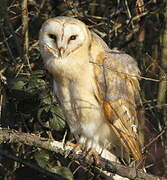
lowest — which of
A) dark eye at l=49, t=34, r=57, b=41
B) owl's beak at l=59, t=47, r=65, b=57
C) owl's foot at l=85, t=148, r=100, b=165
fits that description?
owl's foot at l=85, t=148, r=100, b=165

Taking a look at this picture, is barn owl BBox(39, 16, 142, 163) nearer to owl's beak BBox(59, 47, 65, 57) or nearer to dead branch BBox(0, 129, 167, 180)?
owl's beak BBox(59, 47, 65, 57)

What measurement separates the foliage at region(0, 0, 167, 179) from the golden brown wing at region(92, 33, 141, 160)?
0.39ft

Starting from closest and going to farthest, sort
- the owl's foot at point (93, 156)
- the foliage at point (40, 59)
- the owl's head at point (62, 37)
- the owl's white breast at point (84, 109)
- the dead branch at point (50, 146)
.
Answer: the dead branch at point (50, 146) < the owl's foot at point (93, 156) < the owl's head at point (62, 37) < the owl's white breast at point (84, 109) < the foliage at point (40, 59)

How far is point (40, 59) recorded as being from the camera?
4574 mm

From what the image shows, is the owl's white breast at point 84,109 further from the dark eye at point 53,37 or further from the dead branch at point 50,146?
the dead branch at point 50,146

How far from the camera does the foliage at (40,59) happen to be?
3.94 metres

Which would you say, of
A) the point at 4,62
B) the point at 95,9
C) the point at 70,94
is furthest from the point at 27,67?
the point at 95,9

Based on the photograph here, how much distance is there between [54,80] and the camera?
12.7 feet

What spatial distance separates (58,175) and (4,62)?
3.75ft

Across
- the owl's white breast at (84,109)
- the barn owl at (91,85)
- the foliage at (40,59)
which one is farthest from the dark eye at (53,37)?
the foliage at (40,59)

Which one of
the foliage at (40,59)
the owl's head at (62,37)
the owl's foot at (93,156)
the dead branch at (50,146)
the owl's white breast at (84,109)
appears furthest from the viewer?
the foliage at (40,59)

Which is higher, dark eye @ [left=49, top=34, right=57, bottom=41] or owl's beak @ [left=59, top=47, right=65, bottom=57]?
dark eye @ [left=49, top=34, right=57, bottom=41]

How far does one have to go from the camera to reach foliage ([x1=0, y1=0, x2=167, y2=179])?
3.94 m

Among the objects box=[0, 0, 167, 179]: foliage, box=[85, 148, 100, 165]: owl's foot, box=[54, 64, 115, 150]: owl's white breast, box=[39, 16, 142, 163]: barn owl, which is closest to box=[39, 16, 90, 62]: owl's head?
box=[39, 16, 142, 163]: barn owl
